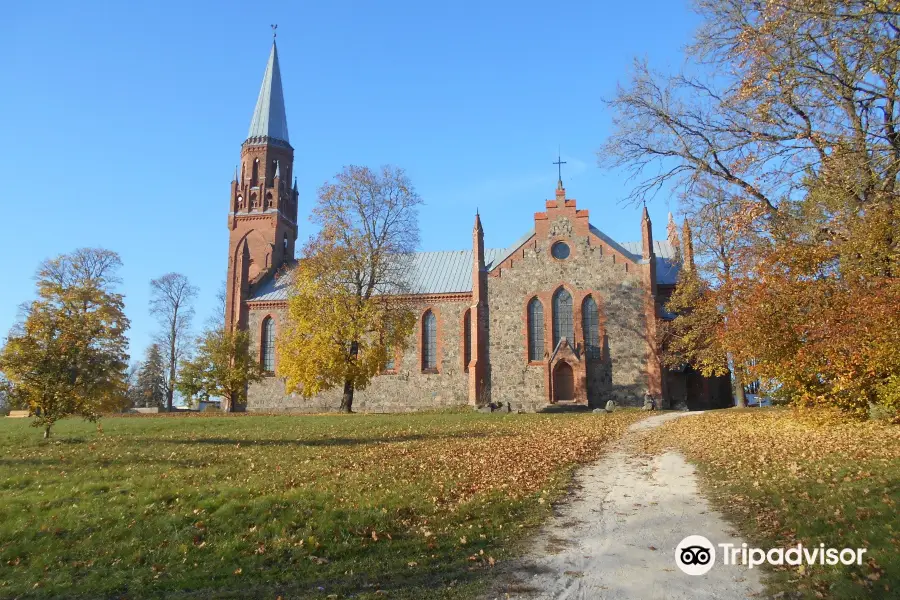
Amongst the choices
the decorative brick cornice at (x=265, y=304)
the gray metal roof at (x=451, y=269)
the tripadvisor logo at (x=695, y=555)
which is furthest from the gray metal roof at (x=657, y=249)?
the tripadvisor logo at (x=695, y=555)

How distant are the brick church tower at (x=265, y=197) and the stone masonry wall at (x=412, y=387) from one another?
10093 mm

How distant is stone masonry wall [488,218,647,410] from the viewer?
1473 inches

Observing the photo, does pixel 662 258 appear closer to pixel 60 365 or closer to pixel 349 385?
pixel 349 385

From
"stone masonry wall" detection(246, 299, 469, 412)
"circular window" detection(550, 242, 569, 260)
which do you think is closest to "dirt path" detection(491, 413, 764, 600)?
"circular window" detection(550, 242, 569, 260)

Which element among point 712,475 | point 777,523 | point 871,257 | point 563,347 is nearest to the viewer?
point 777,523

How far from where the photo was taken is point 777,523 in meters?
8.48

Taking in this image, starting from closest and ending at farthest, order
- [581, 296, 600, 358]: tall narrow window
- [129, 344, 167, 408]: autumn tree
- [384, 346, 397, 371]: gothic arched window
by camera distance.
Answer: [384, 346, 397, 371]: gothic arched window → [581, 296, 600, 358]: tall narrow window → [129, 344, 167, 408]: autumn tree

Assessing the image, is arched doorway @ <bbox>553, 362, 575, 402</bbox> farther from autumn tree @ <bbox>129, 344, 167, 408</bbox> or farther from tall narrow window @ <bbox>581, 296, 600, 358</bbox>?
autumn tree @ <bbox>129, 344, 167, 408</bbox>

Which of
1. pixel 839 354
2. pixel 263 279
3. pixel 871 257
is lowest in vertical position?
pixel 839 354

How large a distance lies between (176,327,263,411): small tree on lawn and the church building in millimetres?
2122

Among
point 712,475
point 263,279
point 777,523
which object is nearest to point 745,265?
point 712,475

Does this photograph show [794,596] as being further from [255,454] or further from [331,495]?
[255,454]

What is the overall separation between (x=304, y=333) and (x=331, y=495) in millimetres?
22072

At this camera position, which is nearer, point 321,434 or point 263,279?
point 321,434
